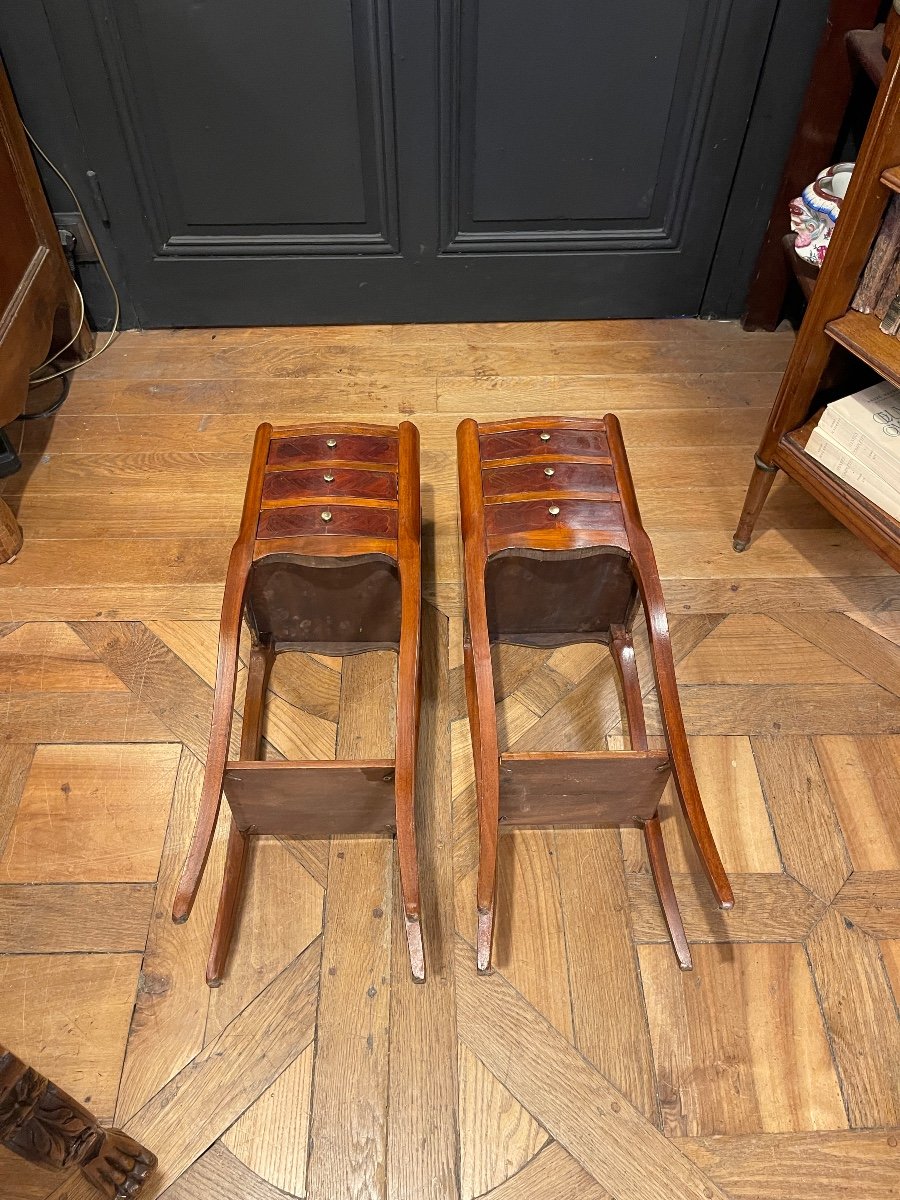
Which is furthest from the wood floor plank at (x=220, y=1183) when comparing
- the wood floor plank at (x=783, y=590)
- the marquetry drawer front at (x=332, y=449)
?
the wood floor plank at (x=783, y=590)

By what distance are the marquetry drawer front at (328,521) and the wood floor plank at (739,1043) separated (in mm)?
680

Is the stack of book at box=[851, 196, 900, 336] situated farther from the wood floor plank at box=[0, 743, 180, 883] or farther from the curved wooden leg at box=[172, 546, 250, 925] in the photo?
the wood floor plank at box=[0, 743, 180, 883]

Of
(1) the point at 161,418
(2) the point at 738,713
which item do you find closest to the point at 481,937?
(2) the point at 738,713

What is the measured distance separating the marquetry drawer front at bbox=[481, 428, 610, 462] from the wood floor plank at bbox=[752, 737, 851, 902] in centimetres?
53

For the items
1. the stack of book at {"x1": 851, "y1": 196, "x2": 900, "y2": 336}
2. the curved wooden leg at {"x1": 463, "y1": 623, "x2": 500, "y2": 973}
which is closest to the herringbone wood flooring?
the curved wooden leg at {"x1": 463, "y1": 623, "x2": 500, "y2": 973}

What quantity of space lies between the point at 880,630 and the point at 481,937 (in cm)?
91

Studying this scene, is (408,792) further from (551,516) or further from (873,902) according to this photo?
(873,902)

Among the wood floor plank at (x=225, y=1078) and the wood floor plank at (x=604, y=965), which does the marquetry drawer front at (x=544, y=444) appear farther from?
the wood floor plank at (x=225, y=1078)

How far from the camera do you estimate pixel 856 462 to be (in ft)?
4.41

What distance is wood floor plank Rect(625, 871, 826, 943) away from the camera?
117cm

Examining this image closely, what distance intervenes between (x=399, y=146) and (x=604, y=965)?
1604mm

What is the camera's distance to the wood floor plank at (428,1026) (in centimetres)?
101

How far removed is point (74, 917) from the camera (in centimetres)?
119

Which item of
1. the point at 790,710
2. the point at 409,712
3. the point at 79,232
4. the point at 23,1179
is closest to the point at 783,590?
the point at 790,710
